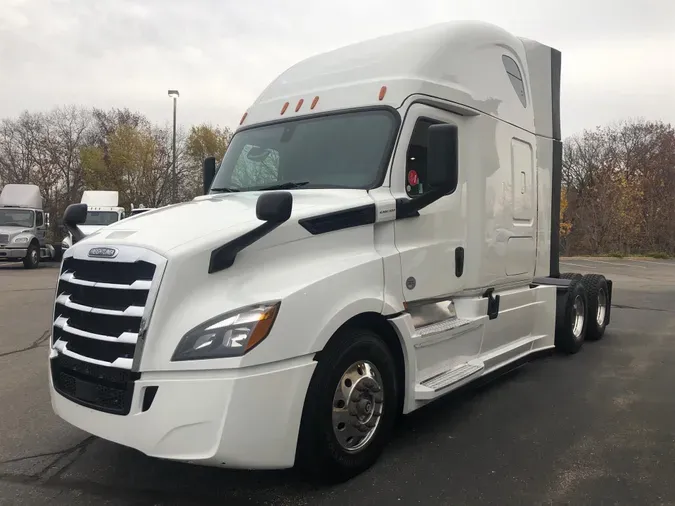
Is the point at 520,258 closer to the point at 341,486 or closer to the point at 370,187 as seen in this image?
the point at 370,187

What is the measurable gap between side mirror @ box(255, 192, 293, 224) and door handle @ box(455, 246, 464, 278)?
201 cm

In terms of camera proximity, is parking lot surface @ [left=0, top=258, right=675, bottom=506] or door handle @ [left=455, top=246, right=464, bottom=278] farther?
door handle @ [left=455, top=246, right=464, bottom=278]

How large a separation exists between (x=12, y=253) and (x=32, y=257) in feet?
2.67

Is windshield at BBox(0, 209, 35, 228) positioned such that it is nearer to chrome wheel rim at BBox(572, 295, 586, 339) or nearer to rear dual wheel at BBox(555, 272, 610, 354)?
rear dual wheel at BBox(555, 272, 610, 354)

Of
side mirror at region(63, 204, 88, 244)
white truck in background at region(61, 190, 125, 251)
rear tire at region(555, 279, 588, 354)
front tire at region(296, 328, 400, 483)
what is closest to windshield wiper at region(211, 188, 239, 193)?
side mirror at region(63, 204, 88, 244)

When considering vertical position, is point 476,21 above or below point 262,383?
above

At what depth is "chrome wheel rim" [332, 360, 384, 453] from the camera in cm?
355

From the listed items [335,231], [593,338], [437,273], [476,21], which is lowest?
[593,338]

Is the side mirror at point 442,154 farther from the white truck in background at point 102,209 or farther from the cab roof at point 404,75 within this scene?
the white truck in background at point 102,209

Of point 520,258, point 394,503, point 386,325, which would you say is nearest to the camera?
point 394,503

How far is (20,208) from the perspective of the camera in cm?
2294

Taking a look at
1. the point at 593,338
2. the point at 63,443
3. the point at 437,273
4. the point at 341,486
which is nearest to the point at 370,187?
the point at 437,273

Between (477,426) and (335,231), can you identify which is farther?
(477,426)

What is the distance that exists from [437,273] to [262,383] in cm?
200
